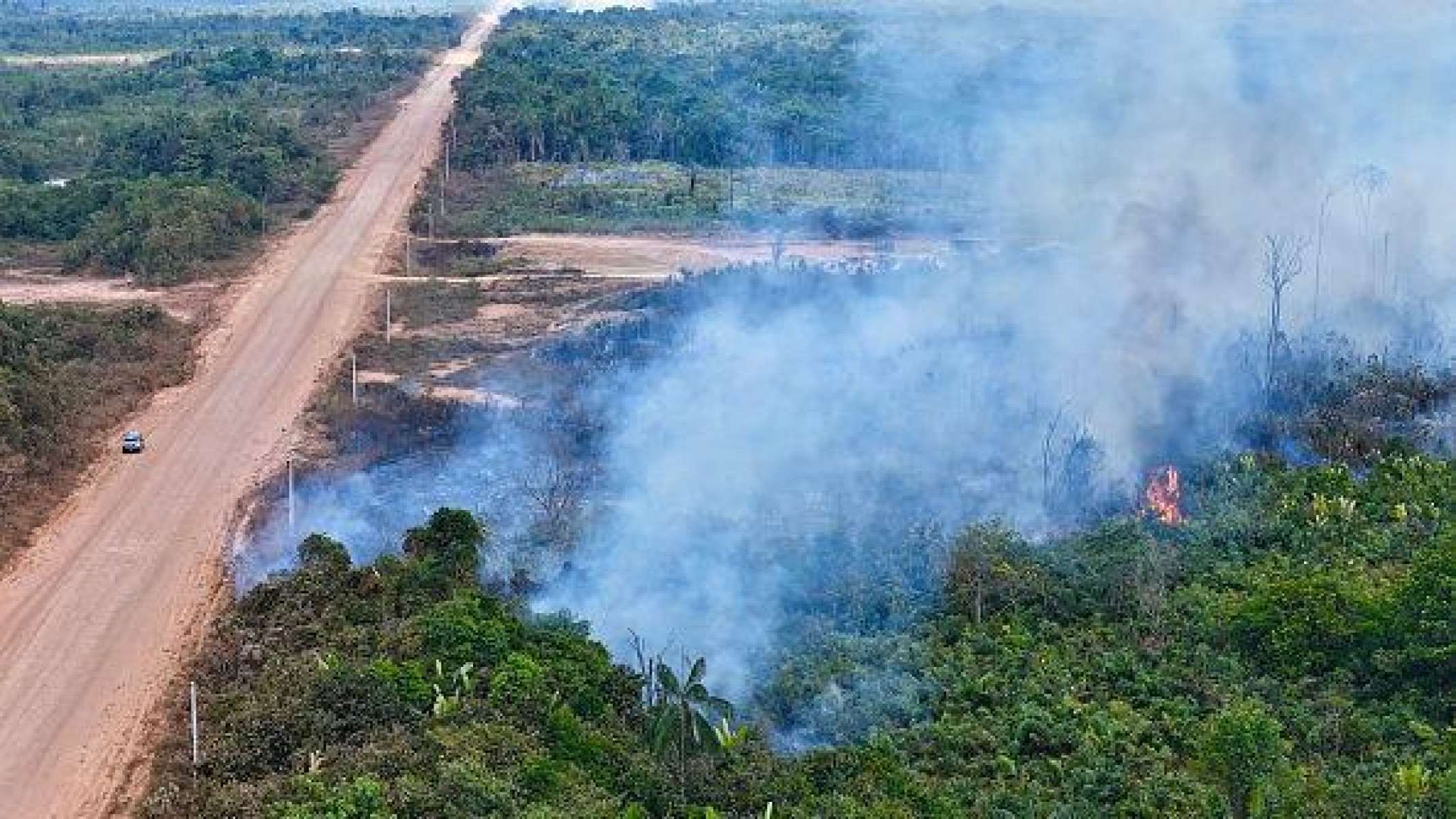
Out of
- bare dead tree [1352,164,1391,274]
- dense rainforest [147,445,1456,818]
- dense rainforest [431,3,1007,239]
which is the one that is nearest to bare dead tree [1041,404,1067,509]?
dense rainforest [147,445,1456,818]

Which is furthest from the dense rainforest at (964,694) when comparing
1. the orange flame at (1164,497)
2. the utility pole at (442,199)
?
the utility pole at (442,199)

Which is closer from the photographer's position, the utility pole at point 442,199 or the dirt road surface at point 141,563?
the dirt road surface at point 141,563

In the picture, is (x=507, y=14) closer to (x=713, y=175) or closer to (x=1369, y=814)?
(x=713, y=175)

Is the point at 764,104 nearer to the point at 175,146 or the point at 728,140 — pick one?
the point at 728,140

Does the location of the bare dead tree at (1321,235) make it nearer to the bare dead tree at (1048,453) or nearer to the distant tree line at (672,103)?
the bare dead tree at (1048,453)

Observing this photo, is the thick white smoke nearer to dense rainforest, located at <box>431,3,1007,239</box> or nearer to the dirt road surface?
dense rainforest, located at <box>431,3,1007,239</box>

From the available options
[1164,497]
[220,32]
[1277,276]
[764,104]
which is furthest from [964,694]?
[220,32]
